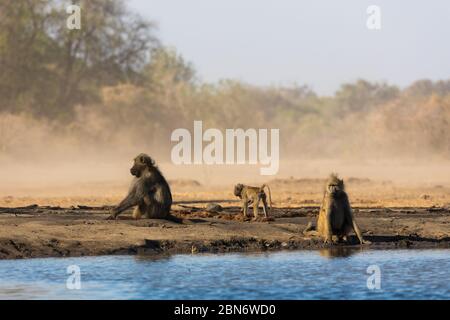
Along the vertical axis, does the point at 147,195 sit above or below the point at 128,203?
above

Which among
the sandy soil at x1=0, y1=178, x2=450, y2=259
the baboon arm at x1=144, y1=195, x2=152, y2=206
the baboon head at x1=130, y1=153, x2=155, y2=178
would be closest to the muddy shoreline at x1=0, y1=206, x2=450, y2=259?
the sandy soil at x1=0, y1=178, x2=450, y2=259

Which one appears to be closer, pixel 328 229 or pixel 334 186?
pixel 334 186

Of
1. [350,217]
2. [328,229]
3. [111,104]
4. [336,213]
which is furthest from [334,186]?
[111,104]

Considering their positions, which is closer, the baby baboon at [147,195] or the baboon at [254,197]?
the baby baboon at [147,195]

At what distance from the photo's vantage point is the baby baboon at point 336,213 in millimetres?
17203

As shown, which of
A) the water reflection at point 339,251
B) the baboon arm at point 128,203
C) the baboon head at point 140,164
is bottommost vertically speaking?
the water reflection at point 339,251

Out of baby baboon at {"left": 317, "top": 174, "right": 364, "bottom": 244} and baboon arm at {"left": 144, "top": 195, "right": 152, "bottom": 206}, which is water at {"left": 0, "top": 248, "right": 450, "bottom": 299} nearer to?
baby baboon at {"left": 317, "top": 174, "right": 364, "bottom": 244}

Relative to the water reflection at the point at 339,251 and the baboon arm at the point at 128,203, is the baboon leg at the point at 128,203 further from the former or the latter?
the water reflection at the point at 339,251

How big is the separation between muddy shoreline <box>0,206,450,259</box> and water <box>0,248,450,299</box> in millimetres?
591

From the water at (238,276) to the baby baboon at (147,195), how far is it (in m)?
2.33

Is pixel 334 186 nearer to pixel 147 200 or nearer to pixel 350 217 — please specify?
pixel 350 217

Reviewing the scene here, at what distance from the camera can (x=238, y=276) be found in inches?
583

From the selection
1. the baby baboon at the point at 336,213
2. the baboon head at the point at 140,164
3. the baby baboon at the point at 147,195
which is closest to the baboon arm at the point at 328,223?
the baby baboon at the point at 336,213

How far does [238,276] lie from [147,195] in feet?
15.2
